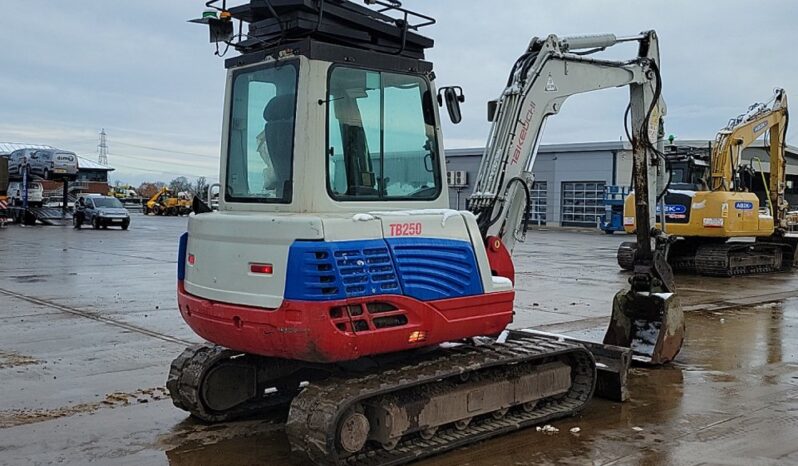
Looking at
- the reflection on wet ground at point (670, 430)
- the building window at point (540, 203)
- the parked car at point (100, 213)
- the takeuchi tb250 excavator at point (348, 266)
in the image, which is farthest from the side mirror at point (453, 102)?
the building window at point (540, 203)

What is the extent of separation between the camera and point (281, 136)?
209 inches

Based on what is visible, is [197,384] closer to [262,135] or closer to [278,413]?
[278,413]

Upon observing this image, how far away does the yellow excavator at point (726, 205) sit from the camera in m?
17.5

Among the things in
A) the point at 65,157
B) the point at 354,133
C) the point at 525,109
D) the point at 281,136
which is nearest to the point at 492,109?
the point at 525,109

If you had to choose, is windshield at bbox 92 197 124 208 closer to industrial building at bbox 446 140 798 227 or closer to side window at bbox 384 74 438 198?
industrial building at bbox 446 140 798 227

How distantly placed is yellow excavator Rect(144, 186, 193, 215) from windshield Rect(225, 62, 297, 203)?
51938 mm

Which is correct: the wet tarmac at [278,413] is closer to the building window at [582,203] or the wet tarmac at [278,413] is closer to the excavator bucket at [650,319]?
the excavator bucket at [650,319]

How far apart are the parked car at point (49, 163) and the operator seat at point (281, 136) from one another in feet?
130

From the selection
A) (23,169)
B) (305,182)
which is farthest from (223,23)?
(23,169)

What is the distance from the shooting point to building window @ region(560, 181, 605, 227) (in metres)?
44.4

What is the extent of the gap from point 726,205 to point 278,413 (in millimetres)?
13689

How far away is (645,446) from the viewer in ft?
19.0

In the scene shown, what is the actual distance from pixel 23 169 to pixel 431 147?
3951 cm

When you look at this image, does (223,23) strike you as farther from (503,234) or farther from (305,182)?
(503,234)
